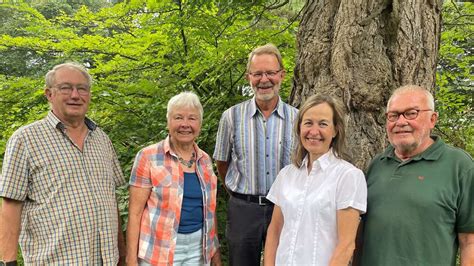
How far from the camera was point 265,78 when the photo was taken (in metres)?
2.82

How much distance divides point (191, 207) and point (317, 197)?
2.72 feet

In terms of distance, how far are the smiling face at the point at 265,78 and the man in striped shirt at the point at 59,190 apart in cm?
112

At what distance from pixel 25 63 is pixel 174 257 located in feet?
42.9

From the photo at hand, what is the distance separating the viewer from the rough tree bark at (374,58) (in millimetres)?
3055

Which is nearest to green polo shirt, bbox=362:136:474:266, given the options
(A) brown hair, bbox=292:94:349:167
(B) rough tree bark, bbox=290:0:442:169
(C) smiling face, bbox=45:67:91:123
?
(A) brown hair, bbox=292:94:349:167

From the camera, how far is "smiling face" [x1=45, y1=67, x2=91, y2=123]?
245cm

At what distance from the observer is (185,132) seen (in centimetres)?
256

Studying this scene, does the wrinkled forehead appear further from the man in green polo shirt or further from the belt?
the belt

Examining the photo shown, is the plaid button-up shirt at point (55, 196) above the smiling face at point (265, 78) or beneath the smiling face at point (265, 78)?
beneath

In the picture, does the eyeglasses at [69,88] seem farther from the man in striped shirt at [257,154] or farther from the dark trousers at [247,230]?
the dark trousers at [247,230]

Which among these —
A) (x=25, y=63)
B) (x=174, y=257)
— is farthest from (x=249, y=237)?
(x=25, y=63)

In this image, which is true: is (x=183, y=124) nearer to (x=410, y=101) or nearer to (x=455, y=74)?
(x=410, y=101)

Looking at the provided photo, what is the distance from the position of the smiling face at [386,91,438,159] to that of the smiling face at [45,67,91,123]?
1821mm

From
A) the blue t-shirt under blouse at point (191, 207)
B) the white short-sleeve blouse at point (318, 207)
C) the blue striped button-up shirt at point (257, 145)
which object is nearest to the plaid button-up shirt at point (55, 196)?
the blue t-shirt under blouse at point (191, 207)
